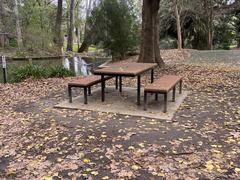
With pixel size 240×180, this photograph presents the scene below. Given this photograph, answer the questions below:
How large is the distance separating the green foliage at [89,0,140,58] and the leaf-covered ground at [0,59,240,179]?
315 inches

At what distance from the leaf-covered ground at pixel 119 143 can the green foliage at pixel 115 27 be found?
7.99 meters

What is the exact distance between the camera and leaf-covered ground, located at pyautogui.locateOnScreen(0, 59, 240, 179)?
2.92 metres

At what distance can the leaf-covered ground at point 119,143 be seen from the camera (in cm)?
292

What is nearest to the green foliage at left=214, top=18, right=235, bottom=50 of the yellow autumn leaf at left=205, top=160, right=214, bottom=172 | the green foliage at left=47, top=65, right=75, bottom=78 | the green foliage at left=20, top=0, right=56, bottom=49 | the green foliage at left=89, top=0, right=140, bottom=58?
Answer: the green foliage at left=89, top=0, right=140, bottom=58

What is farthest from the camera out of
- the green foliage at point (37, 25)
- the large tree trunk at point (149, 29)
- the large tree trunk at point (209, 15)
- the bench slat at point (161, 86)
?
the green foliage at point (37, 25)

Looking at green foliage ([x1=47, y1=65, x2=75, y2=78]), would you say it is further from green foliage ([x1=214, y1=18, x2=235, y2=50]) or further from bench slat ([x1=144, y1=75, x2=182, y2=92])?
green foliage ([x1=214, y1=18, x2=235, y2=50])

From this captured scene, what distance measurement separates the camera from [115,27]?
12.9 meters

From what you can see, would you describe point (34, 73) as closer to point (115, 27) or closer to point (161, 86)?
point (161, 86)

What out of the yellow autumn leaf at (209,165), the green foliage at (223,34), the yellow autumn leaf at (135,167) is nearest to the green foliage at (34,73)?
the yellow autumn leaf at (135,167)

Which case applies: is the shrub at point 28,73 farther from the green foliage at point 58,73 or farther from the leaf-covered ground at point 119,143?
the leaf-covered ground at point 119,143

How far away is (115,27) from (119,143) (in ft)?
33.1

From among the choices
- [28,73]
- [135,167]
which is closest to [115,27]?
[28,73]

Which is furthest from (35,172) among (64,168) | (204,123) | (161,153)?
(204,123)

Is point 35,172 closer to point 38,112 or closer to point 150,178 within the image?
point 150,178
